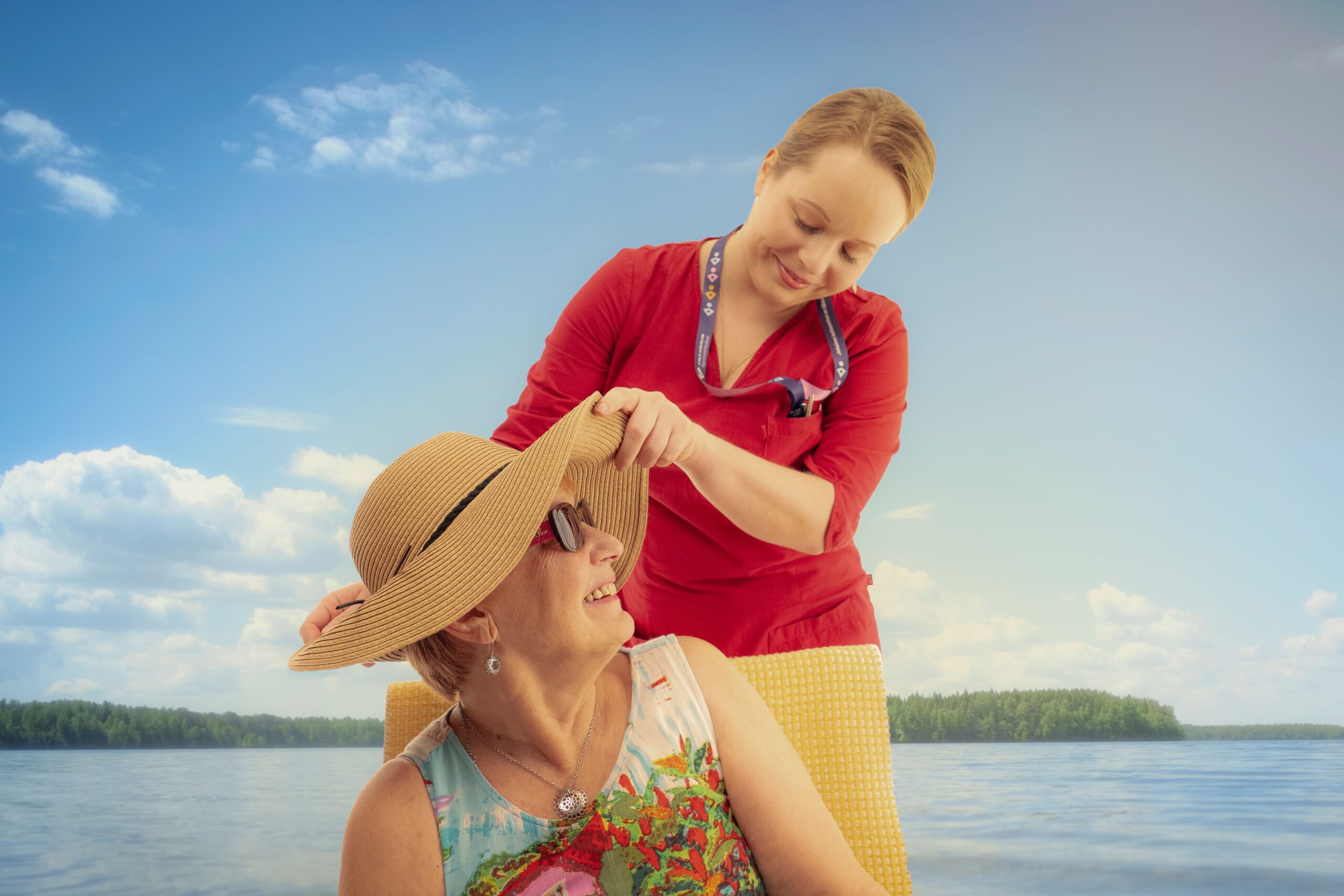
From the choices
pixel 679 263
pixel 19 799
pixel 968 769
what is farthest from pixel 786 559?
pixel 19 799

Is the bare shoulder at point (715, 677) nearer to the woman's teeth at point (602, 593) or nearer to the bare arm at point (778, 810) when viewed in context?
Result: the bare arm at point (778, 810)

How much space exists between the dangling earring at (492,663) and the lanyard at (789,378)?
25.3 inches

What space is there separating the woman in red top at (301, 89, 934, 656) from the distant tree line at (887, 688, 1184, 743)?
574 cm

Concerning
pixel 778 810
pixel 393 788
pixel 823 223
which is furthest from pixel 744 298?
pixel 393 788

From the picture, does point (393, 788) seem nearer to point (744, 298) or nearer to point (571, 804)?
point (571, 804)

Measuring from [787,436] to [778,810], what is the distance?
66 centimetres

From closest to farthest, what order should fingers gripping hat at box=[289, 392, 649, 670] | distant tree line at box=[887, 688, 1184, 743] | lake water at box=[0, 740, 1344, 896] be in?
fingers gripping hat at box=[289, 392, 649, 670], lake water at box=[0, 740, 1344, 896], distant tree line at box=[887, 688, 1184, 743]

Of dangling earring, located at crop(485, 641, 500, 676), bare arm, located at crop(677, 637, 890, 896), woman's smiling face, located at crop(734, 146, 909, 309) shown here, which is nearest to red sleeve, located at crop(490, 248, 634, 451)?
woman's smiling face, located at crop(734, 146, 909, 309)

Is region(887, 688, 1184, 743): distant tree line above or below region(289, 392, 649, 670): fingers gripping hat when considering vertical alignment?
below

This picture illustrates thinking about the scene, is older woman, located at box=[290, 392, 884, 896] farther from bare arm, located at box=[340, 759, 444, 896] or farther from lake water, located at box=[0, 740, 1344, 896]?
lake water, located at box=[0, 740, 1344, 896]

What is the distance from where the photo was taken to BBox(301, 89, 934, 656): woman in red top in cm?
153

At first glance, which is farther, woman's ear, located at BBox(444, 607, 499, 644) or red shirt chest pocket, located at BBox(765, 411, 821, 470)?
red shirt chest pocket, located at BBox(765, 411, 821, 470)

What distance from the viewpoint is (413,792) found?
4.09 ft

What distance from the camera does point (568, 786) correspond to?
131cm
